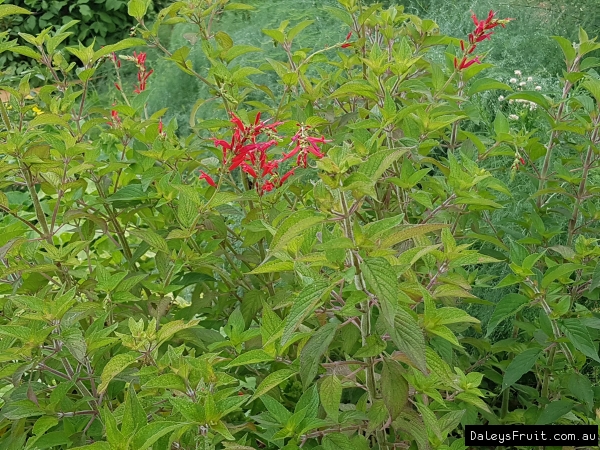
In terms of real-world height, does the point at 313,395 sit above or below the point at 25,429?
above

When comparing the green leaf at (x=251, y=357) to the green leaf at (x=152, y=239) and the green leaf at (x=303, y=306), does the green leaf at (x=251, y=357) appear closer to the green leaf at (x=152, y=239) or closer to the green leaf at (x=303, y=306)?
the green leaf at (x=303, y=306)

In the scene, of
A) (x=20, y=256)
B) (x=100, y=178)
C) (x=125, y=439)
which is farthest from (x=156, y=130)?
(x=125, y=439)

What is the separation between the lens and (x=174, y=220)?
66.0 inches

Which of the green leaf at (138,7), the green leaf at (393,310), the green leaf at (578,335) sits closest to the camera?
the green leaf at (393,310)

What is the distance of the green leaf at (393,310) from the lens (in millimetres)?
874

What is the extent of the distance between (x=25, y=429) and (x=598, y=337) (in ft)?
4.12

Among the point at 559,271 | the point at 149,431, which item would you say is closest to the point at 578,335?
the point at 559,271

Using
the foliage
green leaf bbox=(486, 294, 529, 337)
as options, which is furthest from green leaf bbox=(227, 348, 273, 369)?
green leaf bbox=(486, 294, 529, 337)

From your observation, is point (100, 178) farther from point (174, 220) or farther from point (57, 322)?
point (57, 322)

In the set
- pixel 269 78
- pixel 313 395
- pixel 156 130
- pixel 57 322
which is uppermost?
pixel 156 130

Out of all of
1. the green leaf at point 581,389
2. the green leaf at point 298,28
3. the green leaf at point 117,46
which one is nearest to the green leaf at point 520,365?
the green leaf at point 581,389

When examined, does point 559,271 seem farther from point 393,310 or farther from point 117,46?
point 117,46

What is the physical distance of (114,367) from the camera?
1.09 metres

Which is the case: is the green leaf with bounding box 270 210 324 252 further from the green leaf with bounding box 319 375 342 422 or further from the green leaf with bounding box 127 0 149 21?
the green leaf with bounding box 127 0 149 21
